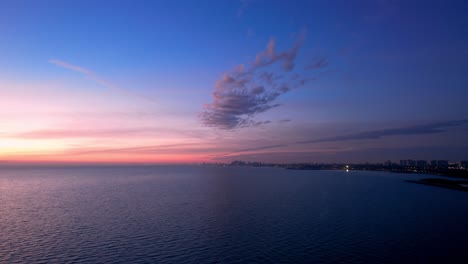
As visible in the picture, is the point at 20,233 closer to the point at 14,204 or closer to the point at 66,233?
the point at 66,233

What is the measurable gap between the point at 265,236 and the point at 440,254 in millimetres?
20993

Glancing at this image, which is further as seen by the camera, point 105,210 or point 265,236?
point 105,210

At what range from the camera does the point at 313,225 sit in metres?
50.3

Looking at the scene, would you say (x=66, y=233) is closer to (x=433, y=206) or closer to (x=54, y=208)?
(x=54, y=208)

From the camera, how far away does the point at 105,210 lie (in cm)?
6456

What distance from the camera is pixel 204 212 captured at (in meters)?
62.2

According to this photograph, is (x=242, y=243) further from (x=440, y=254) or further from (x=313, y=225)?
(x=440, y=254)

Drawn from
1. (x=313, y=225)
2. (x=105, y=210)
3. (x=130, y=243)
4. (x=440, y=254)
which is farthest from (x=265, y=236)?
(x=105, y=210)

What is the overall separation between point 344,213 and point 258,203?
68.0 ft

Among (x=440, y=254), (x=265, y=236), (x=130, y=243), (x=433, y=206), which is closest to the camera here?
(x=440, y=254)

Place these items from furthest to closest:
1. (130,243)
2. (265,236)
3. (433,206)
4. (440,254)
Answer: (433,206), (265,236), (130,243), (440,254)

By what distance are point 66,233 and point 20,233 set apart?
6.73m

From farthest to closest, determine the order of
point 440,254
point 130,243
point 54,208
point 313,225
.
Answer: point 54,208, point 313,225, point 130,243, point 440,254

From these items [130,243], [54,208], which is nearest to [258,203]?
[130,243]
